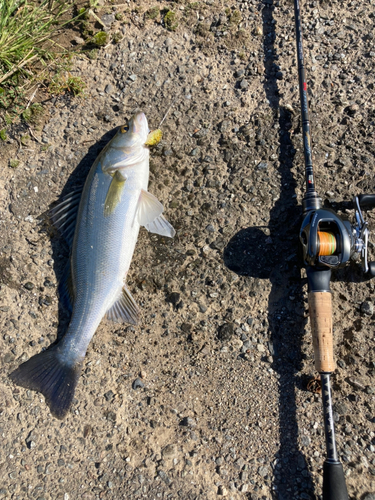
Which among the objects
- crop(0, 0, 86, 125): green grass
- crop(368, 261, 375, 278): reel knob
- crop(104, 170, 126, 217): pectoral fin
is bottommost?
crop(368, 261, 375, 278): reel knob

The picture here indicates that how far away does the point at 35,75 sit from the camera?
11.9ft

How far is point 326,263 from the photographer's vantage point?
2.58 m

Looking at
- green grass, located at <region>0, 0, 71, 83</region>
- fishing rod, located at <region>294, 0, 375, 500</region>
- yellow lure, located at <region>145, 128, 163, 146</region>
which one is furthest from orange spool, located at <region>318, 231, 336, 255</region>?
green grass, located at <region>0, 0, 71, 83</region>

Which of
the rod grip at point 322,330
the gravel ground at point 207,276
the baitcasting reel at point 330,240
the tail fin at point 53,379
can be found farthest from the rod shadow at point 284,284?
the tail fin at point 53,379

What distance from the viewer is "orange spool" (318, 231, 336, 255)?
8.49 ft

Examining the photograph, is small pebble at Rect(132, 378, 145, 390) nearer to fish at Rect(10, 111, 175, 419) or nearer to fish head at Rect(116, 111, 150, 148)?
fish at Rect(10, 111, 175, 419)

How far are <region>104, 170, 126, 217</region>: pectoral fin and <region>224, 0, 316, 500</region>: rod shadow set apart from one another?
101 centimetres

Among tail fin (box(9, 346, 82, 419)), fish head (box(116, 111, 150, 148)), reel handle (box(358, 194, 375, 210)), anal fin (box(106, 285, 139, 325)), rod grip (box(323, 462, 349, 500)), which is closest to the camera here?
rod grip (box(323, 462, 349, 500))

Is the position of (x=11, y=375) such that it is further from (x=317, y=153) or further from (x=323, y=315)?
(x=317, y=153)

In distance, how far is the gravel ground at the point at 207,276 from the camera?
2.81 metres

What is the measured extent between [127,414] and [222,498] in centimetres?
93

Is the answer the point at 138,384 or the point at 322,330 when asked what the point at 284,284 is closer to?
the point at 322,330

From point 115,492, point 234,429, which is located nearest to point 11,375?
point 115,492

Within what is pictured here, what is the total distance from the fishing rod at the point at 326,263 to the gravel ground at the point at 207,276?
29 cm
